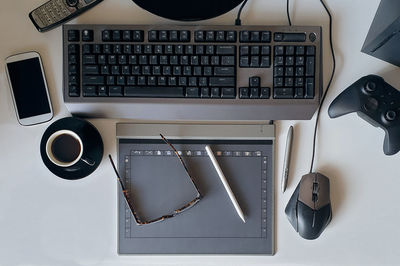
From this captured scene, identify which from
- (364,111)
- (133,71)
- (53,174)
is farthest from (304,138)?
(53,174)

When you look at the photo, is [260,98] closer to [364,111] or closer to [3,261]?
[364,111]

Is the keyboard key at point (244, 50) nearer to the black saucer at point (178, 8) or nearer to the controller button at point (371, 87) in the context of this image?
the black saucer at point (178, 8)

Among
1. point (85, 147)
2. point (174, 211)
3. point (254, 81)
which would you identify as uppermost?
point (254, 81)

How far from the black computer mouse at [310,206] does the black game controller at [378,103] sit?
140 millimetres

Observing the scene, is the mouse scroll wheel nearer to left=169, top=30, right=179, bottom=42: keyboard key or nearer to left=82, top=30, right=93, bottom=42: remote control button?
left=169, top=30, right=179, bottom=42: keyboard key

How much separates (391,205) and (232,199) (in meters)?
0.31

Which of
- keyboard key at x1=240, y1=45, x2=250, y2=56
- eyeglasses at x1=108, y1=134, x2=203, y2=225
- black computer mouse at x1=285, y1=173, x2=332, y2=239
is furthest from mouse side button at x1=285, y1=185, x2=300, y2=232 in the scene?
keyboard key at x1=240, y1=45, x2=250, y2=56

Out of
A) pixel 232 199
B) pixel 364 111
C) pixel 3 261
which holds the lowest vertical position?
pixel 3 261

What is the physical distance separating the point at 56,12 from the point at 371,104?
0.62 meters

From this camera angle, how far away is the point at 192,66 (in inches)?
30.5

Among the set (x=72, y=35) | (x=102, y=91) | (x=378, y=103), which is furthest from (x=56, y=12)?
(x=378, y=103)

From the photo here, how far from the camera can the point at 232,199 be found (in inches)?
32.4

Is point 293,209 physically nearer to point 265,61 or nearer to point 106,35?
point 265,61

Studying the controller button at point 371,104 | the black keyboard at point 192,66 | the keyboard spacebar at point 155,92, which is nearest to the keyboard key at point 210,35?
the black keyboard at point 192,66
